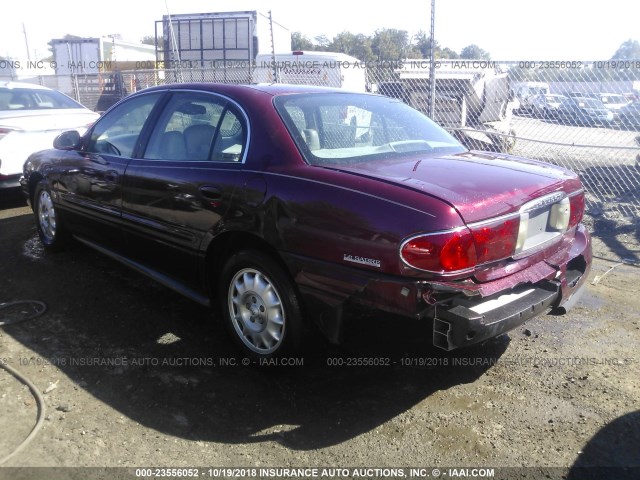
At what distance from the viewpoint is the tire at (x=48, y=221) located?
5281 millimetres

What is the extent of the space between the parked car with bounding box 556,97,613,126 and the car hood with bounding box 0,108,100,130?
305 inches

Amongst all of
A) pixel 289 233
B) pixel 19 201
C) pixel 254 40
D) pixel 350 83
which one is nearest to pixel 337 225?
pixel 289 233

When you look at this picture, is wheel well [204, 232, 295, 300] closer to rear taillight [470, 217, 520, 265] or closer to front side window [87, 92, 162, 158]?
rear taillight [470, 217, 520, 265]

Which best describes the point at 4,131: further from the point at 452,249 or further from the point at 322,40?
the point at 322,40

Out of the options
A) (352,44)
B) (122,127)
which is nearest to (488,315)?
→ (122,127)

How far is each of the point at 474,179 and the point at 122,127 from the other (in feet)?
9.52

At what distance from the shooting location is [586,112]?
37.7 ft

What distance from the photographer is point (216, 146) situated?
3531mm

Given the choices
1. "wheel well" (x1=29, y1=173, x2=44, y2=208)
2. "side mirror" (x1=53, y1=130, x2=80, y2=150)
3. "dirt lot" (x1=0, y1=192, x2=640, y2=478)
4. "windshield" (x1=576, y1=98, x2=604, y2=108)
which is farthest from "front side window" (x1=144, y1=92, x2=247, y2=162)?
"windshield" (x1=576, y1=98, x2=604, y2=108)

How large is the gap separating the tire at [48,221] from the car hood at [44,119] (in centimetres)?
208

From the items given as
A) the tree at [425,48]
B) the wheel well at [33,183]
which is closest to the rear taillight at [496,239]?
the wheel well at [33,183]

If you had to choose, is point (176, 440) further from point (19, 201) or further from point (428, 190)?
point (19, 201)

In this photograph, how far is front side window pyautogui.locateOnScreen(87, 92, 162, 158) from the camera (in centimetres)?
420

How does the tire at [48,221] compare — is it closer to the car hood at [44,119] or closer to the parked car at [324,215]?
the parked car at [324,215]
